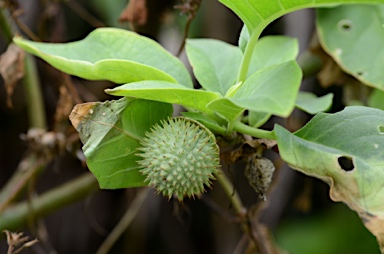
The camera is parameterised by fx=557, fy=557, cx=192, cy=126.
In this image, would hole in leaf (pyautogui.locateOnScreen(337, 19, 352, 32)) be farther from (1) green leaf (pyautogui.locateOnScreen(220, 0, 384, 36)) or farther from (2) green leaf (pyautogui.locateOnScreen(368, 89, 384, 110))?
(1) green leaf (pyautogui.locateOnScreen(220, 0, 384, 36))

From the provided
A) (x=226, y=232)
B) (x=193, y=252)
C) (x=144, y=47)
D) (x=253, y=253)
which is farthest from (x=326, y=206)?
(x=144, y=47)

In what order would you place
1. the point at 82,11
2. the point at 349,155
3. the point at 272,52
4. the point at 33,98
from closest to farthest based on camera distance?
the point at 349,155, the point at 272,52, the point at 33,98, the point at 82,11

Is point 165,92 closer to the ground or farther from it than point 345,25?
farther from it

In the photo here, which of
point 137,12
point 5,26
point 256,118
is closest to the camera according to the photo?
point 256,118

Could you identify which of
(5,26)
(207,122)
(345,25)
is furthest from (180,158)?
(5,26)

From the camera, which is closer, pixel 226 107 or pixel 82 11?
pixel 226 107

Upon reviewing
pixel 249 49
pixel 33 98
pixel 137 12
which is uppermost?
pixel 249 49

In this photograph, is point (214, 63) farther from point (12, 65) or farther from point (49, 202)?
point (49, 202)

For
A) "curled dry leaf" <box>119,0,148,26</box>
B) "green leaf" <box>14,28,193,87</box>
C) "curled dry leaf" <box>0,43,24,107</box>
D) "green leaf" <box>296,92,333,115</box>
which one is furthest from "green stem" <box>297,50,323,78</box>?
"curled dry leaf" <box>0,43,24,107</box>
